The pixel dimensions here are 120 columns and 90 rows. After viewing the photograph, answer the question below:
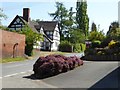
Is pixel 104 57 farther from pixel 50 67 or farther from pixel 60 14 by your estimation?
pixel 60 14

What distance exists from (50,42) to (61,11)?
16766mm

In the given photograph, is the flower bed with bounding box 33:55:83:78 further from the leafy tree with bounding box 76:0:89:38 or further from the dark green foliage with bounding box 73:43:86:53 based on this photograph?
the leafy tree with bounding box 76:0:89:38

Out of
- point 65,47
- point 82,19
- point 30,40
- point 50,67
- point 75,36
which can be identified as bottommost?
point 65,47

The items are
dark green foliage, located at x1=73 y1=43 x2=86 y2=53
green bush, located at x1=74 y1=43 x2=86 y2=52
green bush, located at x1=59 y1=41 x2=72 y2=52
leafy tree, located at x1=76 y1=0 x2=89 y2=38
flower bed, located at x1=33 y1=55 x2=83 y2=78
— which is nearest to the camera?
flower bed, located at x1=33 y1=55 x2=83 y2=78

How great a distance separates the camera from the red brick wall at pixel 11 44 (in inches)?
1717

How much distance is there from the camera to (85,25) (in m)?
105

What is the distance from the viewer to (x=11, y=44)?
4659cm

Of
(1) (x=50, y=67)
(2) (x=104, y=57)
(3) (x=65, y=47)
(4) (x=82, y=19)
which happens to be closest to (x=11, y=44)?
(2) (x=104, y=57)

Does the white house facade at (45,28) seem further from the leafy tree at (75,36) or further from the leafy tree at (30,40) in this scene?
the leafy tree at (30,40)

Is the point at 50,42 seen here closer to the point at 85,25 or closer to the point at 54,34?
the point at 54,34

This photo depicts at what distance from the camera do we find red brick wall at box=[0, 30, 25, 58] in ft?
143

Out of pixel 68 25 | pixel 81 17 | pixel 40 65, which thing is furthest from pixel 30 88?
pixel 81 17

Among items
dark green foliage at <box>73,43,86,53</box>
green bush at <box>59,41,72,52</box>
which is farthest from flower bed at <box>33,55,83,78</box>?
dark green foliage at <box>73,43,86,53</box>

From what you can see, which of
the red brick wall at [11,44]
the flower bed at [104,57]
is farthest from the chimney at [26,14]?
the flower bed at [104,57]
